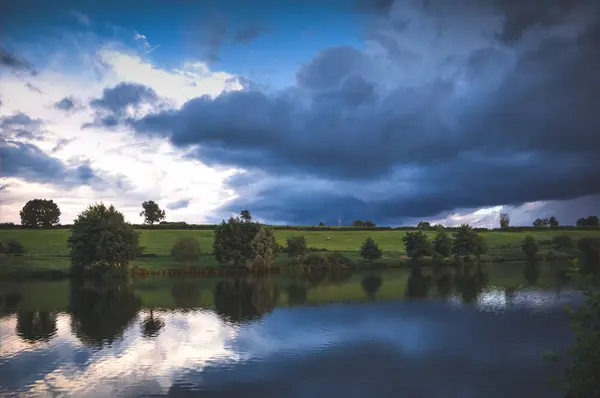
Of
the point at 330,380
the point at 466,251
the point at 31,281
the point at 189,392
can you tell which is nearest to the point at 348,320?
the point at 330,380

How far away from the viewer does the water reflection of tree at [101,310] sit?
38338 mm

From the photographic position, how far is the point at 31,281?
7612 cm

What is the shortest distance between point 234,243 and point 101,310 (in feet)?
138

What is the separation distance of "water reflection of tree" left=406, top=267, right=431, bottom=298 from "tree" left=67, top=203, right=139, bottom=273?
4898 centimetres

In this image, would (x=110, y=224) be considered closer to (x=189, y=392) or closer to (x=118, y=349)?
(x=118, y=349)

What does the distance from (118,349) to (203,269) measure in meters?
56.6

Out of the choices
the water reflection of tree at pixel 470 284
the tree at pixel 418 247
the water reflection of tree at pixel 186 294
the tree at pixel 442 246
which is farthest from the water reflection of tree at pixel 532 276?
the water reflection of tree at pixel 186 294

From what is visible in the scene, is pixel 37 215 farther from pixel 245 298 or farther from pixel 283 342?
pixel 283 342

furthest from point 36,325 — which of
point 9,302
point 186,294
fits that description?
point 186,294

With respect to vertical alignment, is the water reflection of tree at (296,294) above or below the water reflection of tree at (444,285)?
above

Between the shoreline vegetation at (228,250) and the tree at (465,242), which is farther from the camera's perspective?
the tree at (465,242)

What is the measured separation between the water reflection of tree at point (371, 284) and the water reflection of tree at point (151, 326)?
85.2ft

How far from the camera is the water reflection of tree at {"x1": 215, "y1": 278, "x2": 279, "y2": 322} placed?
47.4 metres

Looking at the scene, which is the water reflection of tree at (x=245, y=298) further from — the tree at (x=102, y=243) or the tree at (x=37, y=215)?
the tree at (x=37, y=215)
